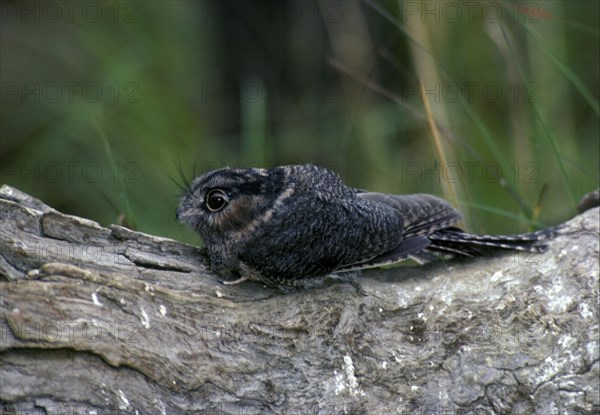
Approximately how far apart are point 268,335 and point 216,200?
799 millimetres

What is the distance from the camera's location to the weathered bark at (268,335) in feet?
Result: 11.0

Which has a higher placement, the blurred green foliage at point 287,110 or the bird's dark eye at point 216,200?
the blurred green foliage at point 287,110

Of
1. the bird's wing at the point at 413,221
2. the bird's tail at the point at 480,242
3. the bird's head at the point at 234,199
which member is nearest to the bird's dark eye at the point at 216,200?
the bird's head at the point at 234,199

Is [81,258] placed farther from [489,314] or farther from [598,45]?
[598,45]

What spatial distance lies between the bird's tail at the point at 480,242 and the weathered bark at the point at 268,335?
66 mm

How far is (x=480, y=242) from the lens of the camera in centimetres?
409

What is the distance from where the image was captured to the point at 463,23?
7012 mm

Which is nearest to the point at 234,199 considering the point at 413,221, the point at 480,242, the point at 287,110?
the point at 413,221

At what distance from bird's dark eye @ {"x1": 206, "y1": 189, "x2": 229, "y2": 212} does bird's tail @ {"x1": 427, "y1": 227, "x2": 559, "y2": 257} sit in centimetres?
111

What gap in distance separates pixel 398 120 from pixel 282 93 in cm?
161

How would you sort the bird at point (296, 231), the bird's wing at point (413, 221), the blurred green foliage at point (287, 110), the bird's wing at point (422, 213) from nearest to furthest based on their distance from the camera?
the bird at point (296, 231) < the bird's wing at point (413, 221) < the bird's wing at point (422, 213) < the blurred green foliage at point (287, 110)

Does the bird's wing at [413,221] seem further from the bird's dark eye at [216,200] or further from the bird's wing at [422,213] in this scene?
the bird's dark eye at [216,200]

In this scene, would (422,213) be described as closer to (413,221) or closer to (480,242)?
(413,221)

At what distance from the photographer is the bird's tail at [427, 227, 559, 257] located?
4.00m
